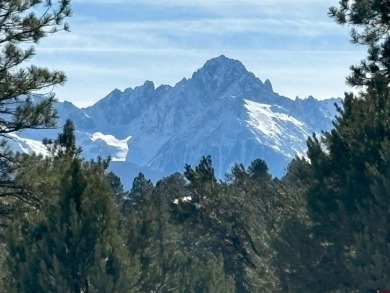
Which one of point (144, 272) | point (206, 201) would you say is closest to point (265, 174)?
point (206, 201)

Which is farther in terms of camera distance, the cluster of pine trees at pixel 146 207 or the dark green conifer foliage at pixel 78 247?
the dark green conifer foliage at pixel 78 247

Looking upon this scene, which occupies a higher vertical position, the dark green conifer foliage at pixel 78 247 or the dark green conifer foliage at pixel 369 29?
the dark green conifer foliage at pixel 369 29

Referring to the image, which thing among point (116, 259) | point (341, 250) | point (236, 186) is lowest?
point (236, 186)

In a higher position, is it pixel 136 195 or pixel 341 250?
pixel 341 250

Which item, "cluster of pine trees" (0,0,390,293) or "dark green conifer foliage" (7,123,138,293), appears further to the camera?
"dark green conifer foliage" (7,123,138,293)

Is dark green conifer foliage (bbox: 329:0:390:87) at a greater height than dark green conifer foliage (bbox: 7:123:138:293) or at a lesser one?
greater

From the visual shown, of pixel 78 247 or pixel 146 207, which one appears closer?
pixel 78 247

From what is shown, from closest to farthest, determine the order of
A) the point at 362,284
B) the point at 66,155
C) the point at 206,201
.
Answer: the point at 362,284 → the point at 66,155 → the point at 206,201

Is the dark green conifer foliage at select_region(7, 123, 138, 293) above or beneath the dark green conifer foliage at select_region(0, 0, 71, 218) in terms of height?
beneath

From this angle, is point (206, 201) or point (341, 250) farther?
point (206, 201)

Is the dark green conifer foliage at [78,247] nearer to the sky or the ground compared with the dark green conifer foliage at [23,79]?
nearer to the ground

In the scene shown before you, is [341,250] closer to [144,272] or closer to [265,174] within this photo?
[144,272]

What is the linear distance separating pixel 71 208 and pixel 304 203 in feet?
23.5

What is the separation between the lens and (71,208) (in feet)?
94.5
